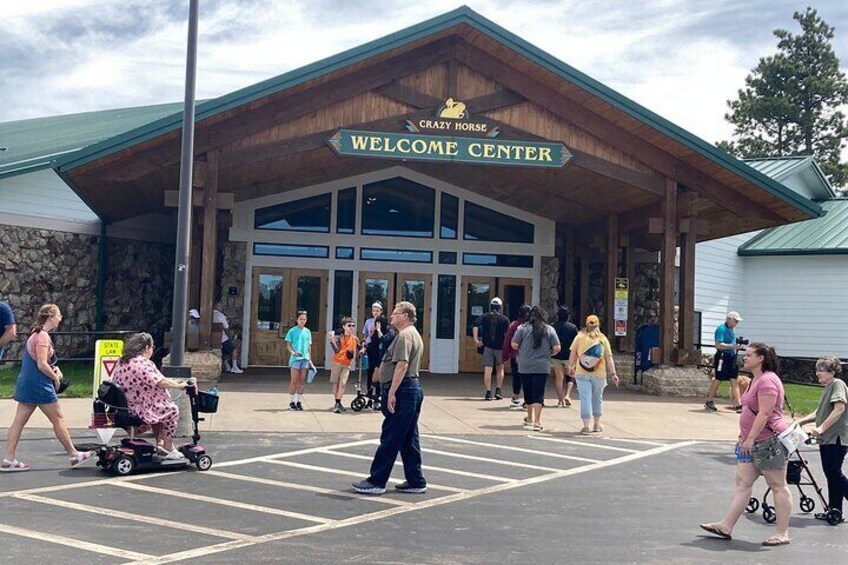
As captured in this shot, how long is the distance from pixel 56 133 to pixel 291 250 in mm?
13177

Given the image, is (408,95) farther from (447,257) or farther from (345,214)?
(447,257)

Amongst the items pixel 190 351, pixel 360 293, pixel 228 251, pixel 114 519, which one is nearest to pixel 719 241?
pixel 360 293

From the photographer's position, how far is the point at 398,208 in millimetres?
22219

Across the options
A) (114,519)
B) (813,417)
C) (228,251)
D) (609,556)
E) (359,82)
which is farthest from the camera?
(228,251)

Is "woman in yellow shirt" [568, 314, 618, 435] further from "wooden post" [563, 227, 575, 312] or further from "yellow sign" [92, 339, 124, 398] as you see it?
"wooden post" [563, 227, 575, 312]

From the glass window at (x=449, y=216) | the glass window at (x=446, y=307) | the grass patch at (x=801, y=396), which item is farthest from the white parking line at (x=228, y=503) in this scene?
the glass window at (x=449, y=216)

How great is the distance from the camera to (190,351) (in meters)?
16.7

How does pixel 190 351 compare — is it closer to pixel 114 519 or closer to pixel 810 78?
pixel 114 519

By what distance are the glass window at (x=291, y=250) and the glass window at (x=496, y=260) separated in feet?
11.7

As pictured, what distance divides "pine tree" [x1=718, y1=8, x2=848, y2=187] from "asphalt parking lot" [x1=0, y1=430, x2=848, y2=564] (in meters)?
45.3

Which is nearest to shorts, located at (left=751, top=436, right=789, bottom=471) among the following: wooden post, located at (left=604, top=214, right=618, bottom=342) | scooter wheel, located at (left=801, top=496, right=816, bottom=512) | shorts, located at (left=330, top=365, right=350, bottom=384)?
scooter wheel, located at (left=801, top=496, right=816, bottom=512)

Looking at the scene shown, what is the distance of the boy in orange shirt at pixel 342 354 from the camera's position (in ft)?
43.8

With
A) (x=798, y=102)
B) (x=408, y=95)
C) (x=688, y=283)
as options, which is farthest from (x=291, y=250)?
(x=798, y=102)

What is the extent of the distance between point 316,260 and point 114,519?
15.0m
